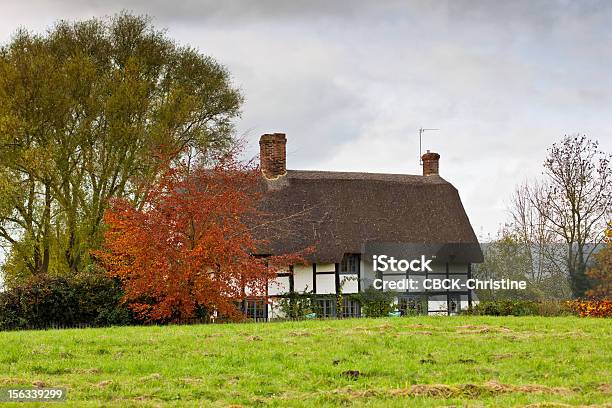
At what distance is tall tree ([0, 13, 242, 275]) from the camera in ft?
106

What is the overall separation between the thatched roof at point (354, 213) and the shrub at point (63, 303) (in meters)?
8.29

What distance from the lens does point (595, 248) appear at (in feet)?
121

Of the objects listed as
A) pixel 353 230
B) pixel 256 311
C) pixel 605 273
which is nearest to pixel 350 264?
pixel 353 230

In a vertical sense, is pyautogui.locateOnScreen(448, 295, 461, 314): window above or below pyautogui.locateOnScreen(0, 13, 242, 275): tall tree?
below

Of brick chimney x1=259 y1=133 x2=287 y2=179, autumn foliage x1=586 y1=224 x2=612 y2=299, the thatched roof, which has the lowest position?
autumn foliage x1=586 y1=224 x2=612 y2=299

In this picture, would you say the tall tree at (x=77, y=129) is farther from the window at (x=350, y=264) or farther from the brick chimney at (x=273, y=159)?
the window at (x=350, y=264)

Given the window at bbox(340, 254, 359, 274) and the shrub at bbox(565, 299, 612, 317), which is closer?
the shrub at bbox(565, 299, 612, 317)

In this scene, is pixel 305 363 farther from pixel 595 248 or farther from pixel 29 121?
pixel 595 248

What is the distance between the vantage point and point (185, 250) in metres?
22.8

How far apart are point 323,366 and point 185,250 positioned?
443 inches

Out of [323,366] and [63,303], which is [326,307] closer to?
[63,303]

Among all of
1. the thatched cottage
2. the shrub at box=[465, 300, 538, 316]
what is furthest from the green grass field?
the thatched cottage

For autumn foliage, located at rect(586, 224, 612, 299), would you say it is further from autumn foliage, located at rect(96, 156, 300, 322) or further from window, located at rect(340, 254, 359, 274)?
autumn foliage, located at rect(96, 156, 300, 322)

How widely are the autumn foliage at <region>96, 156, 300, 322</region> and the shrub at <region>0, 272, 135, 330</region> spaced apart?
21.7 inches
